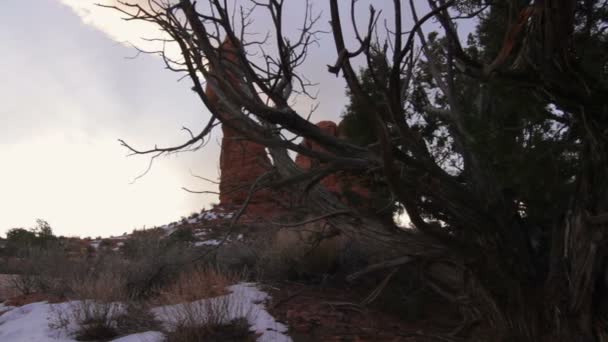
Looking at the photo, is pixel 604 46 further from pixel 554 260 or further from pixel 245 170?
pixel 245 170

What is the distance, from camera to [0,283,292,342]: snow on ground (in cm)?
528

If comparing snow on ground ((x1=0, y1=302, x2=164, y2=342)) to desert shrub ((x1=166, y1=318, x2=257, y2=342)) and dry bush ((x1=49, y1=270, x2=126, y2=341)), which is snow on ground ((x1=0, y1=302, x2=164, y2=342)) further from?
desert shrub ((x1=166, y1=318, x2=257, y2=342))

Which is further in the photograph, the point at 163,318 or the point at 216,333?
the point at 163,318

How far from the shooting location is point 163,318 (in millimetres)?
5598

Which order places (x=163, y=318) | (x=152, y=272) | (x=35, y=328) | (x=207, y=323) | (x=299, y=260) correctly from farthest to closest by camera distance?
(x=152, y=272), (x=299, y=260), (x=35, y=328), (x=163, y=318), (x=207, y=323)

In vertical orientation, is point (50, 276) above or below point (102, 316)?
above

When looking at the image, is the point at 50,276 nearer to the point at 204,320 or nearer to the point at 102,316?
the point at 102,316

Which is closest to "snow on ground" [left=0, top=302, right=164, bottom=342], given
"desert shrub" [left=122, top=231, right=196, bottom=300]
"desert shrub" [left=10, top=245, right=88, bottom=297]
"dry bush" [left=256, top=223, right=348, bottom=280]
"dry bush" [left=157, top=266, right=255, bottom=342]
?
"dry bush" [left=157, top=266, right=255, bottom=342]

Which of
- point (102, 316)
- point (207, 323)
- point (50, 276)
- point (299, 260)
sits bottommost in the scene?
point (207, 323)

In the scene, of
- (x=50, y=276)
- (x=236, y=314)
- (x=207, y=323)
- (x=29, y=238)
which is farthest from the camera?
(x=29, y=238)

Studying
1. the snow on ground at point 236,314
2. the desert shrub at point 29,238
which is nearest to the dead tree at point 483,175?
the snow on ground at point 236,314

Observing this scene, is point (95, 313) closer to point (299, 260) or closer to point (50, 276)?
point (299, 260)

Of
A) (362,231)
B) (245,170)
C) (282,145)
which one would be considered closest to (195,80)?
(282,145)

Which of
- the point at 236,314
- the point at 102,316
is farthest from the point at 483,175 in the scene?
the point at 102,316
